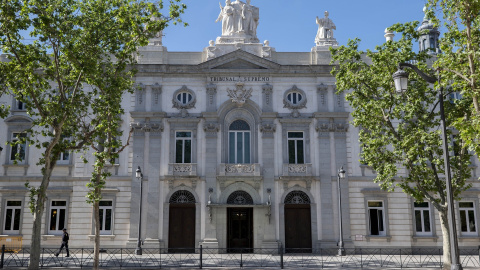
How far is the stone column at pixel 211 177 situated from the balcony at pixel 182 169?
0.88 metres

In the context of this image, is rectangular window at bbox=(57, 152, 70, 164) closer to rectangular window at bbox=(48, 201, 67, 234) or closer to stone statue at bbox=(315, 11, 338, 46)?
rectangular window at bbox=(48, 201, 67, 234)

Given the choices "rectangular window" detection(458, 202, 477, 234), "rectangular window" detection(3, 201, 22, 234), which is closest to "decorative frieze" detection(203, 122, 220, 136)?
"rectangular window" detection(3, 201, 22, 234)

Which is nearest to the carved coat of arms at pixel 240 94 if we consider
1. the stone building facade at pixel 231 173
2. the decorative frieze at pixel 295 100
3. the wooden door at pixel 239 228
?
the stone building facade at pixel 231 173

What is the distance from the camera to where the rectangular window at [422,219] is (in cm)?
3055

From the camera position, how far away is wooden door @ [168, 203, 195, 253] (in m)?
29.9

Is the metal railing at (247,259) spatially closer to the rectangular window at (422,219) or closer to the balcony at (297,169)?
the rectangular window at (422,219)

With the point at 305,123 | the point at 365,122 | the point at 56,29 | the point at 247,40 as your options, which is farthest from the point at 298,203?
the point at 56,29

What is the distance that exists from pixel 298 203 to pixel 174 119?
403 inches

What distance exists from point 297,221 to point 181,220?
779cm

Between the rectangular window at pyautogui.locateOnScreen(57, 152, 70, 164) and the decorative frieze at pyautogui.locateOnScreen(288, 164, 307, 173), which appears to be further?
the rectangular window at pyautogui.locateOnScreen(57, 152, 70, 164)

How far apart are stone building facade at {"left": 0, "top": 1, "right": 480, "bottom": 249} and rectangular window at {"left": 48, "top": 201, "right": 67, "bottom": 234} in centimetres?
7

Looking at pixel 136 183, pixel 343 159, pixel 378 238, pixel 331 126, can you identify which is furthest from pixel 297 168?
pixel 136 183

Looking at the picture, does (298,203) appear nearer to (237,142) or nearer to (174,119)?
(237,142)

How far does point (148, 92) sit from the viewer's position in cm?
3175
